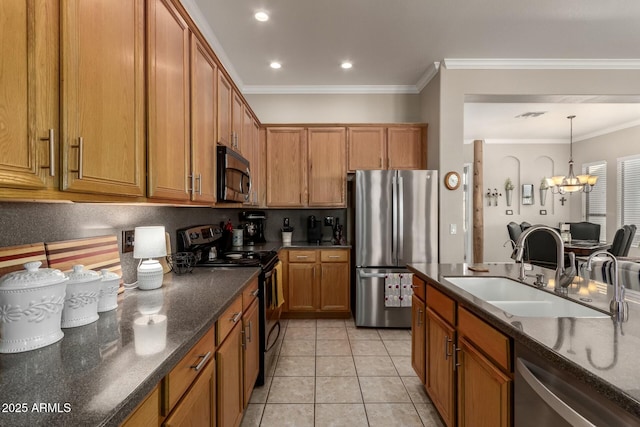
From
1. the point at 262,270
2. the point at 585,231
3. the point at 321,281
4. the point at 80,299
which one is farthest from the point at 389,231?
the point at 585,231

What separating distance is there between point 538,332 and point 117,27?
184cm

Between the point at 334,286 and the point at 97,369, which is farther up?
the point at 97,369

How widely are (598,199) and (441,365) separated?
6.48m

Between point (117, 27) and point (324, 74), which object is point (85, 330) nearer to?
point (117, 27)

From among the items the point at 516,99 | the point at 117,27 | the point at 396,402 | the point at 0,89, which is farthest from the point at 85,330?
the point at 516,99

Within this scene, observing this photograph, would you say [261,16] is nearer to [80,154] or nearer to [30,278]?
[80,154]

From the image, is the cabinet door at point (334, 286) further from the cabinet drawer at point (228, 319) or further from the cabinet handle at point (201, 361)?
the cabinet handle at point (201, 361)

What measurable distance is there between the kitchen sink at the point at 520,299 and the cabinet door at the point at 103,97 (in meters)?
1.70

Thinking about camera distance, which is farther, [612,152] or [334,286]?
[612,152]

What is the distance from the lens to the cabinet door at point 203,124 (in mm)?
1826

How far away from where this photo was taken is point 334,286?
146 inches

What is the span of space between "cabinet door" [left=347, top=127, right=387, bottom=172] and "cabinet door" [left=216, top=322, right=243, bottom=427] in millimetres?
2683

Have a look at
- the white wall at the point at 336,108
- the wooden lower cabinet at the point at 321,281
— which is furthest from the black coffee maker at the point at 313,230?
the white wall at the point at 336,108

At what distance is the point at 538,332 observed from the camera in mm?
1039
